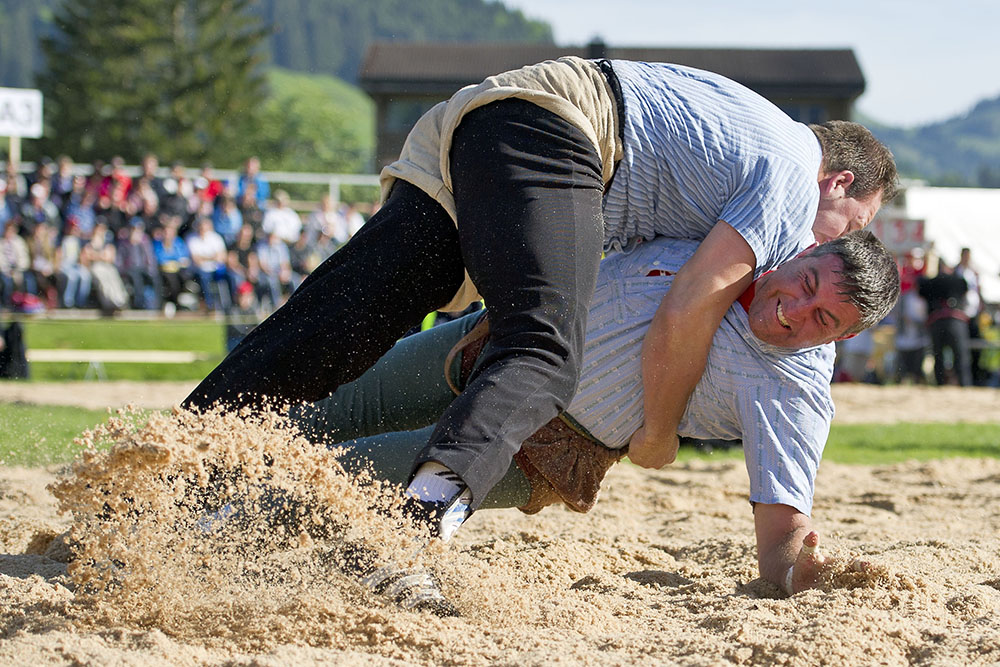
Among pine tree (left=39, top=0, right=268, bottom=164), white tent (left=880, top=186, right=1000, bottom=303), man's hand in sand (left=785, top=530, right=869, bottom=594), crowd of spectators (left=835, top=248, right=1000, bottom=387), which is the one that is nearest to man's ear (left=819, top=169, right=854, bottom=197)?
man's hand in sand (left=785, top=530, right=869, bottom=594)

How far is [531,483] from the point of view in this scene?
2.96 m

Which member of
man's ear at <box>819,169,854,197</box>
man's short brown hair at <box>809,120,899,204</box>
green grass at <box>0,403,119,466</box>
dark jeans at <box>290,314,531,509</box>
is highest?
man's short brown hair at <box>809,120,899,204</box>

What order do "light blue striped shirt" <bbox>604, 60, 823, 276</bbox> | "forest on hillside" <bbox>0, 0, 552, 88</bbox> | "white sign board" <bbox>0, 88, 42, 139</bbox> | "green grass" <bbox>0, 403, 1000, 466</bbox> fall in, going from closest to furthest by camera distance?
"light blue striped shirt" <bbox>604, 60, 823, 276</bbox> < "green grass" <bbox>0, 403, 1000, 466</bbox> < "white sign board" <bbox>0, 88, 42, 139</bbox> < "forest on hillside" <bbox>0, 0, 552, 88</bbox>

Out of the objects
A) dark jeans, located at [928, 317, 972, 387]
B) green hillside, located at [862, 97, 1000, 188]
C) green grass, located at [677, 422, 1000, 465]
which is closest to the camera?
green grass, located at [677, 422, 1000, 465]

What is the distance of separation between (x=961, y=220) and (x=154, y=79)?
1561 inches

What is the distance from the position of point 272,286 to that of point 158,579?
1197 cm

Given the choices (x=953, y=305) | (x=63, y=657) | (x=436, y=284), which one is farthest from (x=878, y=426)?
(x=63, y=657)

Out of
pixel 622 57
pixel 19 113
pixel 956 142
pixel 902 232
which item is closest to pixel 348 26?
pixel 956 142

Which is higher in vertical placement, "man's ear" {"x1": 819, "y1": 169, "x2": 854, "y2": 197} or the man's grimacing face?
"man's ear" {"x1": 819, "y1": 169, "x2": 854, "y2": 197}

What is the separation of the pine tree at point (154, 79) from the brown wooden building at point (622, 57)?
32.6 ft

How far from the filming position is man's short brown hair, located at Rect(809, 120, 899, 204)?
3088 millimetres

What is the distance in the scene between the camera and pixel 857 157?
3.10 meters

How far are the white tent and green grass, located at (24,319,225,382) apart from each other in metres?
14.1

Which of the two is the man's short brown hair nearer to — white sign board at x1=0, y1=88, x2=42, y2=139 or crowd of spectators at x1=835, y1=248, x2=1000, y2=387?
crowd of spectators at x1=835, y1=248, x2=1000, y2=387
